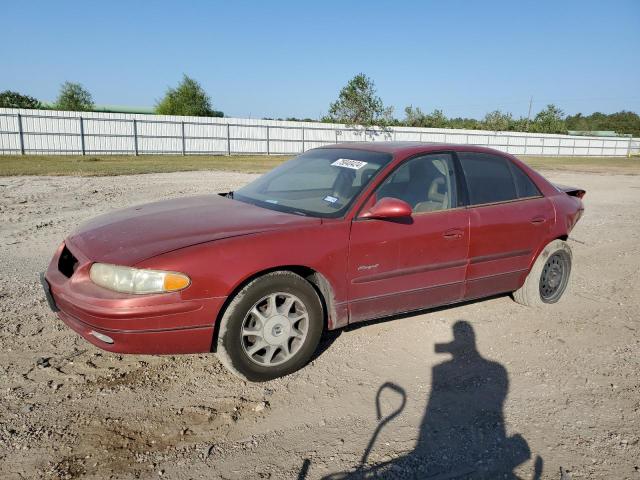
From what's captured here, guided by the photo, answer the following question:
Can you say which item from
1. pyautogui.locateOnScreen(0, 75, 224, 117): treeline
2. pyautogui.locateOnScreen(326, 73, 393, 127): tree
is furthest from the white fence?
pyautogui.locateOnScreen(0, 75, 224, 117): treeline

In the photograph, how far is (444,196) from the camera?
427 cm

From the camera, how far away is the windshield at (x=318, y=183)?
393cm

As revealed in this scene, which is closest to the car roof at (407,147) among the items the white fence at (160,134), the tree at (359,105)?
the white fence at (160,134)

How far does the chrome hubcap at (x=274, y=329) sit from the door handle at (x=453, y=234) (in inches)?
53.8

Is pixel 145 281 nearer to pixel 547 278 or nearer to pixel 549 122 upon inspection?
pixel 547 278

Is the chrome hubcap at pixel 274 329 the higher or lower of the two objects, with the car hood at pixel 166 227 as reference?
lower

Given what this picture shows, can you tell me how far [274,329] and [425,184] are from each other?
1794 millimetres

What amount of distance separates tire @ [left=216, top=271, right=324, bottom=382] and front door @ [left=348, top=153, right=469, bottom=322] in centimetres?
40

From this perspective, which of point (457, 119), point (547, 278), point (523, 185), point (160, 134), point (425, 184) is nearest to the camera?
point (425, 184)

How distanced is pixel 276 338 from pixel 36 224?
Result: 6.08 m

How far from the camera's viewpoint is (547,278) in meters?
5.11

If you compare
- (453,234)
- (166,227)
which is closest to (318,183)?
(453,234)

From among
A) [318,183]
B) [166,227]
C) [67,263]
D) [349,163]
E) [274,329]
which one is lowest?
[274,329]

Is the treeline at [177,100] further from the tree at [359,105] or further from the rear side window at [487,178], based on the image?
the rear side window at [487,178]
